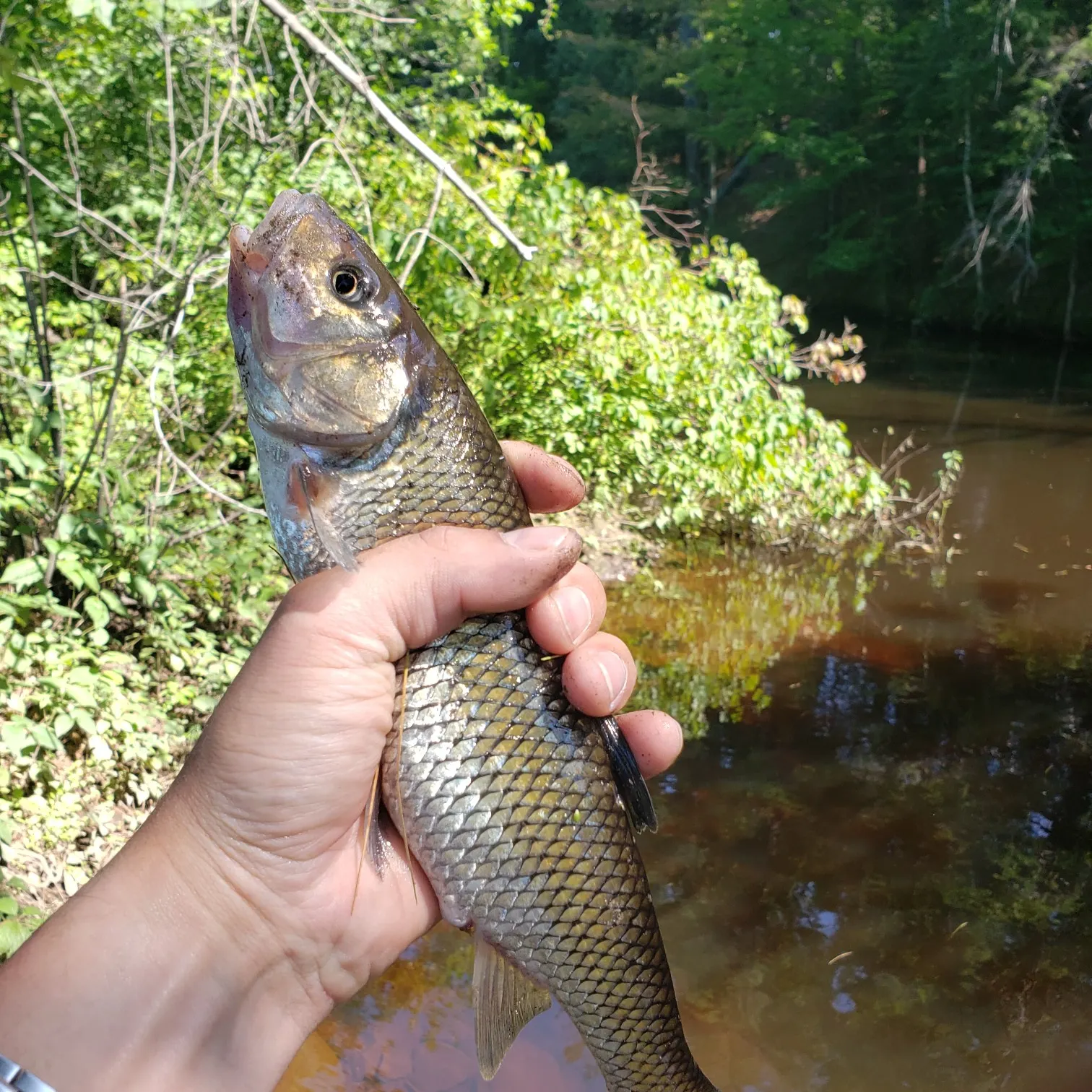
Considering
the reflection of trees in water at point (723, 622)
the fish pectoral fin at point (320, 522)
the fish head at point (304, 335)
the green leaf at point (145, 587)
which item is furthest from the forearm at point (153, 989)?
the reflection of trees in water at point (723, 622)

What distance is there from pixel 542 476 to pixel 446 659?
0.67 metres

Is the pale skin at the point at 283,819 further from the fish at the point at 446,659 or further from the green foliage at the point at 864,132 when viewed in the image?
the green foliage at the point at 864,132

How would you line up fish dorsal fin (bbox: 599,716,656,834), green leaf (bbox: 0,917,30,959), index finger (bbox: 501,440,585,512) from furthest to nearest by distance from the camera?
green leaf (bbox: 0,917,30,959)
index finger (bbox: 501,440,585,512)
fish dorsal fin (bbox: 599,716,656,834)

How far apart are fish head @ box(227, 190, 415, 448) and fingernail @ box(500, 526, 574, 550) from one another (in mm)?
334

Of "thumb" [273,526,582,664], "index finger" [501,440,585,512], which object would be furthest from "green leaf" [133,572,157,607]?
"thumb" [273,526,582,664]

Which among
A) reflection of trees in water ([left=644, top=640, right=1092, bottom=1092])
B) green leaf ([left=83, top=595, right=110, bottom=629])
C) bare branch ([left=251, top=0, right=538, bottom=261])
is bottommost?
reflection of trees in water ([left=644, top=640, right=1092, bottom=1092])

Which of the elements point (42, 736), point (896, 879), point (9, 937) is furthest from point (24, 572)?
point (896, 879)

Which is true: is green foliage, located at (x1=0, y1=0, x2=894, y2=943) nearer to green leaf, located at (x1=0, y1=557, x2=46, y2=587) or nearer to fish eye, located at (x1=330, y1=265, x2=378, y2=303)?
green leaf, located at (x1=0, y1=557, x2=46, y2=587)

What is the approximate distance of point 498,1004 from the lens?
2107 mm

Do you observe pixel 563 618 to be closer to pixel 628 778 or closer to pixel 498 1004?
pixel 628 778

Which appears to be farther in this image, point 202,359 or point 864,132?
point 864,132

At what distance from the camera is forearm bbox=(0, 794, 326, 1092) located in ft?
5.45

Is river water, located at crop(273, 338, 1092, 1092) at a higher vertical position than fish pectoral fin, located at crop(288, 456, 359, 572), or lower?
lower

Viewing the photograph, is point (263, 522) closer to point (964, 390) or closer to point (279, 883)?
point (279, 883)
